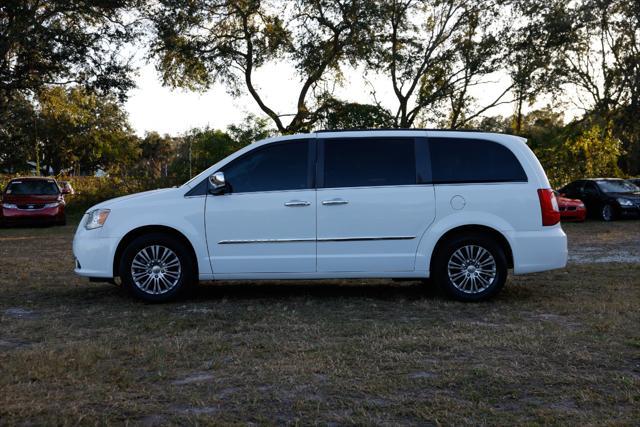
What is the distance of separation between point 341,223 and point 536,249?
2.11 m

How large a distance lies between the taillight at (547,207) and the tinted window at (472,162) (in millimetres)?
266

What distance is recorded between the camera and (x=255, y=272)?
792 cm

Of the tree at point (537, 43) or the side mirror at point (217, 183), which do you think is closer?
the side mirror at point (217, 183)

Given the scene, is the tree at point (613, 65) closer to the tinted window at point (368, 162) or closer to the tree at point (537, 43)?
the tree at point (537, 43)

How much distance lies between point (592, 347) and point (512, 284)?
3.80 meters

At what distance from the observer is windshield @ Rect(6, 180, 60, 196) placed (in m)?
23.7

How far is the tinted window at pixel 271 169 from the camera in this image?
8.05 metres

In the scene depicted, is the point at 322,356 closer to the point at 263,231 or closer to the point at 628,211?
the point at 263,231

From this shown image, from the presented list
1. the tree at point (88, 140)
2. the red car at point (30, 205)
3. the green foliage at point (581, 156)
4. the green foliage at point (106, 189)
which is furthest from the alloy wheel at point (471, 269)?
the tree at point (88, 140)

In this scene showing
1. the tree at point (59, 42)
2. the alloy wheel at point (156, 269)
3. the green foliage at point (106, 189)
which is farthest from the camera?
the green foliage at point (106, 189)

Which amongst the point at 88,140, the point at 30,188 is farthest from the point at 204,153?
the point at 88,140

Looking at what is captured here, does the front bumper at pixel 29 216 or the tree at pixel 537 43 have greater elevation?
the tree at pixel 537 43

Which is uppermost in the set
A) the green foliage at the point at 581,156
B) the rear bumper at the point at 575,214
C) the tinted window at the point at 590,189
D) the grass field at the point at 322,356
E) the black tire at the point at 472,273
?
the green foliage at the point at 581,156

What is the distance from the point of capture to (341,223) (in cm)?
790
